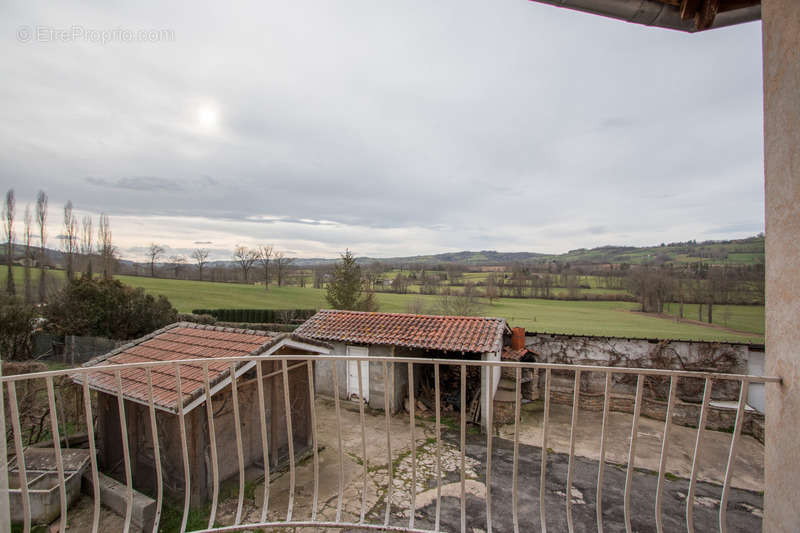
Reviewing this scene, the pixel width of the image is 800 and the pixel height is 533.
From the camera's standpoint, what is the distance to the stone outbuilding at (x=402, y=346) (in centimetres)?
1005

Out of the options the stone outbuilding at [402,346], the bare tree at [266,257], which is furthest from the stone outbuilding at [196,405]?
the bare tree at [266,257]

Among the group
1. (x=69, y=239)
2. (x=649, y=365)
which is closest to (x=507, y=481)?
(x=649, y=365)

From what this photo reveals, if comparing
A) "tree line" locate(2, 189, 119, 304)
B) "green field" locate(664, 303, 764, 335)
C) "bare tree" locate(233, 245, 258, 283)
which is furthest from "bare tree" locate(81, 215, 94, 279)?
"green field" locate(664, 303, 764, 335)

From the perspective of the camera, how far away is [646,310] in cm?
2080

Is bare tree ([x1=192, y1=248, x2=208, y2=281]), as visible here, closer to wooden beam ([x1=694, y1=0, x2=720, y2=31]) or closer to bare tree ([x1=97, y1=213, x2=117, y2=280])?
bare tree ([x1=97, y1=213, x2=117, y2=280])

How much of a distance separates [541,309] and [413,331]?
1735 cm

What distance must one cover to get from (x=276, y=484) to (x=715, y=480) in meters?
8.33

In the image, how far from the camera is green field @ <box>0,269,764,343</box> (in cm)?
1456

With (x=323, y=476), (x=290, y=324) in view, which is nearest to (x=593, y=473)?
(x=323, y=476)

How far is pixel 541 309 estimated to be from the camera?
25.7 meters

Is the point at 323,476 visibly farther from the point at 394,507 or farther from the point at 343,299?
the point at 343,299

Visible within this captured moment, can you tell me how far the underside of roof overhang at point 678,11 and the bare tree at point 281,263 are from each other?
39.3 meters

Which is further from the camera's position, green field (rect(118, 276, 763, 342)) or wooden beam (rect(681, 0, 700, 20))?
green field (rect(118, 276, 763, 342))

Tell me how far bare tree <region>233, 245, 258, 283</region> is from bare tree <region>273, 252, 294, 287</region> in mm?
2405
